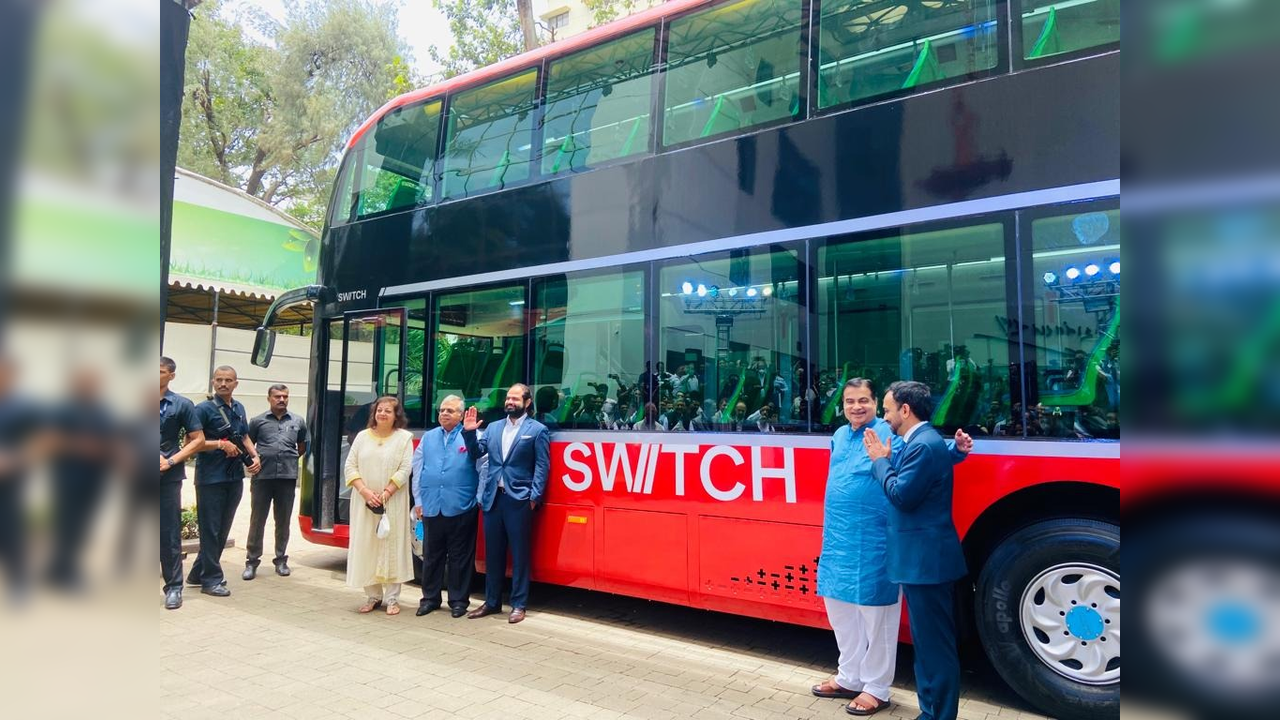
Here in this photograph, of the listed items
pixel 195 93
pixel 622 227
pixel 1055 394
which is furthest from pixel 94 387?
pixel 195 93

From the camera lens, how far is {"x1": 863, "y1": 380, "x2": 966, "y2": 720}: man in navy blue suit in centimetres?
341

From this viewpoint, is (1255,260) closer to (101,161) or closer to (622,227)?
(101,161)

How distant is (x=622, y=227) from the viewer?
18.1 ft

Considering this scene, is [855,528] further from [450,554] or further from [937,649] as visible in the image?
[450,554]

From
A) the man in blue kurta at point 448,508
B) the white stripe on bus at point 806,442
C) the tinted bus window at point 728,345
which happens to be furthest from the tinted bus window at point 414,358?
the tinted bus window at point 728,345

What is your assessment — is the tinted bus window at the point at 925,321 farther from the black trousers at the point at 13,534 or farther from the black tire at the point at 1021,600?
the black trousers at the point at 13,534

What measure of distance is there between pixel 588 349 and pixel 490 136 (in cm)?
216

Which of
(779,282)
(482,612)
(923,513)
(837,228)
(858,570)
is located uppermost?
(837,228)

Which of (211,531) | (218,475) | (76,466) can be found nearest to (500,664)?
(211,531)

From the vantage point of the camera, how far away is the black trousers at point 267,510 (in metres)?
7.14

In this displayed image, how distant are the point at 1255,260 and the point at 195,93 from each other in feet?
84.3

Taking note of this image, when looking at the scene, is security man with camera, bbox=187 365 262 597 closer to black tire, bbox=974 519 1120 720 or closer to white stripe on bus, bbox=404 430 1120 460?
white stripe on bus, bbox=404 430 1120 460

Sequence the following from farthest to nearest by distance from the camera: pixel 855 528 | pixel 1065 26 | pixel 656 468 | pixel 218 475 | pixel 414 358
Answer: pixel 414 358, pixel 218 475, pixel 656 468, pixel 1065 26, pixel 855 528

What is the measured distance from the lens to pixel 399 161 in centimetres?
709
